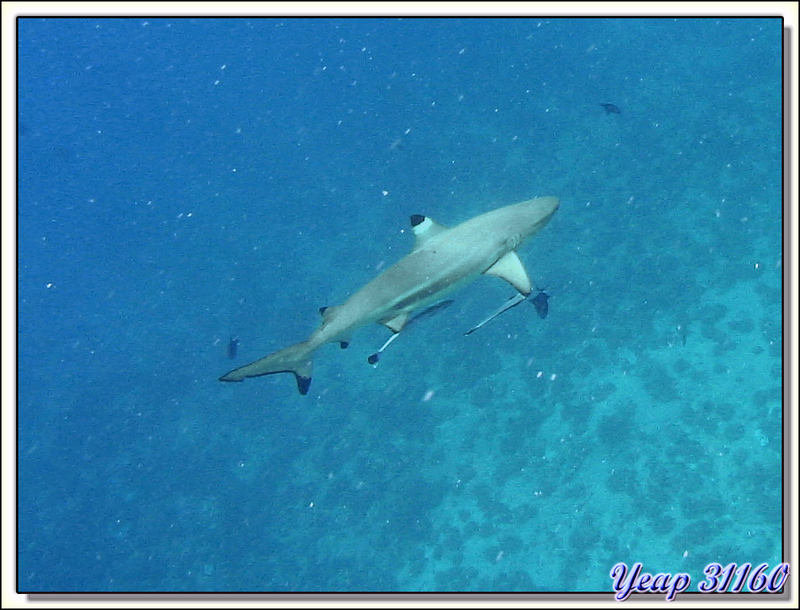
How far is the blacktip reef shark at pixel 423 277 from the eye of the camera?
29.3 feet

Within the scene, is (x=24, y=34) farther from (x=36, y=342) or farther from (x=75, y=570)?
(x=75, y=570)

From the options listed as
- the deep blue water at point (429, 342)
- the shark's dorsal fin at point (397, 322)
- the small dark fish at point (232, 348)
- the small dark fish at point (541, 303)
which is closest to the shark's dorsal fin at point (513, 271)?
the shark's dorsal fin at point (397, 322)

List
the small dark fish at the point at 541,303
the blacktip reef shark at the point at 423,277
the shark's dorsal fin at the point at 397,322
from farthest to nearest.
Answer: the small dark fish at the point at 541,303 < the shark's dorsal fin at the point at 397,322 < the blacktip reef shark at the point at 423,277

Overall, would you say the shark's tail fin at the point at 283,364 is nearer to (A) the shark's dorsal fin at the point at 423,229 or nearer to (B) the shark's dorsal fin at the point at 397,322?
(B) the shark's dorsal fin at the point at 397,322

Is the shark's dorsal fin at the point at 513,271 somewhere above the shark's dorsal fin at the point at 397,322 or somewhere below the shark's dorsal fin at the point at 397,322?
above

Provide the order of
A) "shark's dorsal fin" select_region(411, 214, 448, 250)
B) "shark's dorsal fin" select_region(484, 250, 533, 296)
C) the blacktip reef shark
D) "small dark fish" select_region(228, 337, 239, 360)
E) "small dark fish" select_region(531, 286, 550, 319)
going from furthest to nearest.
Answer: "small dark fish" select_region(228, 337, 239, 360), "small dark fish" select_region(531, 286, 550, 319), "shark's dorsal fin" select_region(484, 250, 533, 296), "shark's dorsal fin" select_region(411, 214, 448, 250), the blacktip reef shark

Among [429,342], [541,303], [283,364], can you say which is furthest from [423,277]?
[429,342]

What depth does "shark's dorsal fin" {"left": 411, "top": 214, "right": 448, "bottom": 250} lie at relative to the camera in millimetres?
9500

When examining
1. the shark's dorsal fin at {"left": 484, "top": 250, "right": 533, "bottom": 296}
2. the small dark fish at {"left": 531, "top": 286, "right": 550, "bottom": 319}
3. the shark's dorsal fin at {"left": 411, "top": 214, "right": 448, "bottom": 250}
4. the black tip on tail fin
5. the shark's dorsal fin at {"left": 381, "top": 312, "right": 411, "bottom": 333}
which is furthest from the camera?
the small dark fish at {"left": 531, "top": 286, "right": 550, "bottom": 319}

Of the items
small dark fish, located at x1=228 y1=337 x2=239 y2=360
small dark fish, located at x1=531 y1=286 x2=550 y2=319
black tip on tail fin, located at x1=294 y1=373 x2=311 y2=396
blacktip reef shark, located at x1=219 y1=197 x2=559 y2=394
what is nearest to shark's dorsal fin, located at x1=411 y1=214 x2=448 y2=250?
blacktip reef shark, located at x1=219 y1=197 x2=559 y2=394

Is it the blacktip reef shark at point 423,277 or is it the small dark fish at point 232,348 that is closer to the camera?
the blacktip reef shark at point 423,277

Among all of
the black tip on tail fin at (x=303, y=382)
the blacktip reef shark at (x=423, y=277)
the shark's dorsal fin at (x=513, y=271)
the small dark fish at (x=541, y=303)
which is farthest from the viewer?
the small dark fish at (x=541, y=303)

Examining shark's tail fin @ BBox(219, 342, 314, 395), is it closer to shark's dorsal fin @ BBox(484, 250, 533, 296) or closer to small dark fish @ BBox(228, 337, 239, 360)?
shark's dorsal fin @ BBox(484, 250, 533, 296)

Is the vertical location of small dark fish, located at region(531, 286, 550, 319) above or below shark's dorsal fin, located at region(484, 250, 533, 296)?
below
